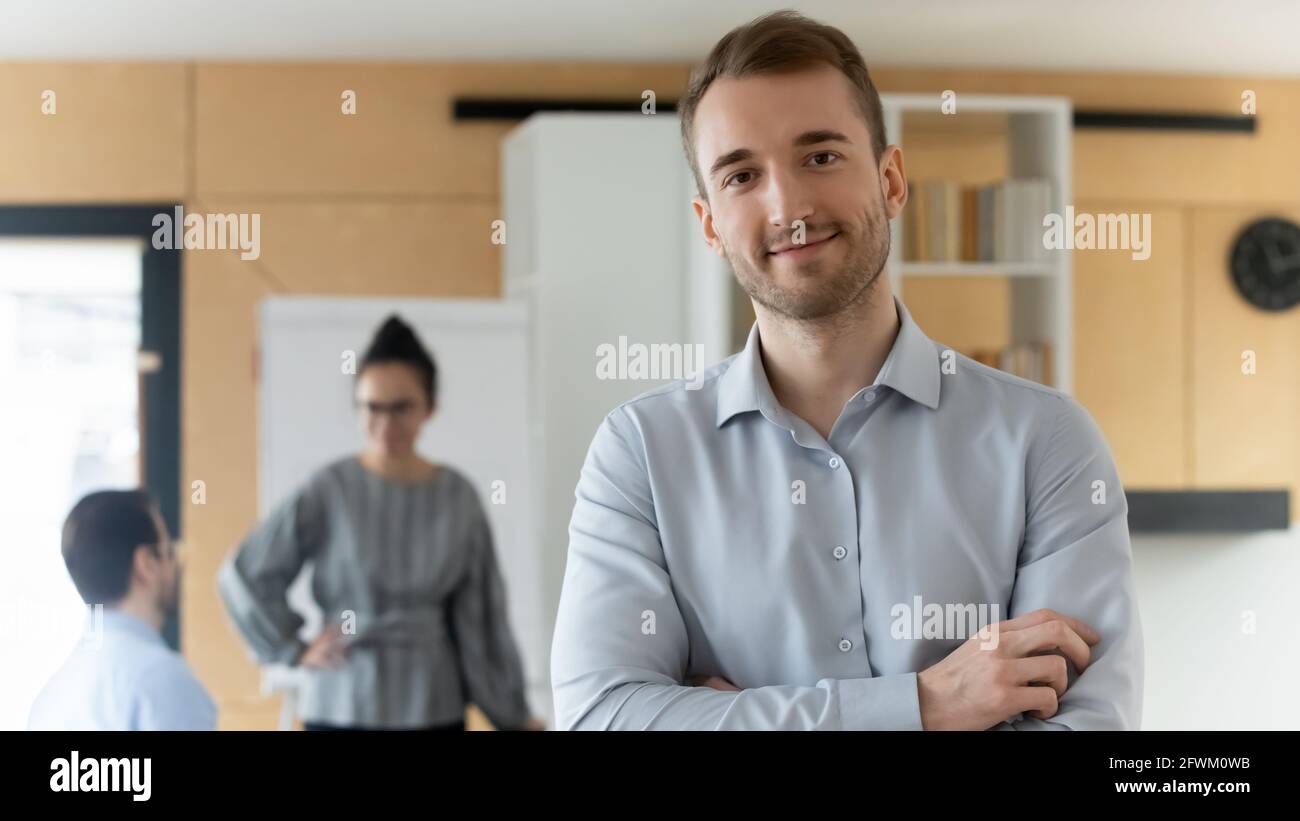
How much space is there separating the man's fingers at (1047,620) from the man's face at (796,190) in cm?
29

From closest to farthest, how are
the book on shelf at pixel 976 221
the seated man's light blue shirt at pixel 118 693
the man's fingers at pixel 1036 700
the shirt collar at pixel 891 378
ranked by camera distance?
the man's fingers at pixel 1036 700, the shirt collar at pixel 891 378, the seated man's light blue shirt at pixel 118 693, the book on shelf at pixel 976 221

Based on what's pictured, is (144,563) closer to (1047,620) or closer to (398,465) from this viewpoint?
(398,465)

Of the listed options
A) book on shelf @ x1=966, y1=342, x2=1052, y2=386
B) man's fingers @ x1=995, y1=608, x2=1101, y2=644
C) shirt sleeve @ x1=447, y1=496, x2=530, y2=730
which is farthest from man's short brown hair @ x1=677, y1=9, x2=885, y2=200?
book on shelf @ x1=966, y1=342, x2=1052, y2=386

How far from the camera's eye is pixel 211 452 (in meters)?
3.39

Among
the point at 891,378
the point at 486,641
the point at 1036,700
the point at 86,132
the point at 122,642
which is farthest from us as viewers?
the point at 86,132

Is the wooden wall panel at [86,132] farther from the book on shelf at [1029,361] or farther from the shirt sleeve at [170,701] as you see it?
the book on shelf at [1029,361]

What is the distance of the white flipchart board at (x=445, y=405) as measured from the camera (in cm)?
289

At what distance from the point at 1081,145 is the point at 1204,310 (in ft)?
2.01

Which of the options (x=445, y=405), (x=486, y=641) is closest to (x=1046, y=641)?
(x=486, y=641)

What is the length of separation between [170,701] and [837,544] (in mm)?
1355

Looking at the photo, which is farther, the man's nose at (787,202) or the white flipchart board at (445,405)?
the white flipchart board at (445,405)

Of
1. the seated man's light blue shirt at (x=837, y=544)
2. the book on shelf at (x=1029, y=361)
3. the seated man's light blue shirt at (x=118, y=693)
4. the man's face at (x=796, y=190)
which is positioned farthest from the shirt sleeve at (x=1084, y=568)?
the book on shelf at (x=1029, y=361)

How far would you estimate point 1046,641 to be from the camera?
908mm
